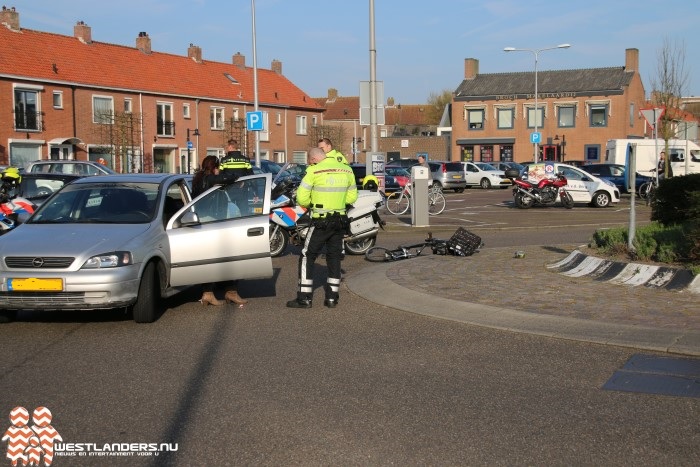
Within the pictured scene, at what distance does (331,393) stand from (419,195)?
13.6 meters

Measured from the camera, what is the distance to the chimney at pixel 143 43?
2256 inches

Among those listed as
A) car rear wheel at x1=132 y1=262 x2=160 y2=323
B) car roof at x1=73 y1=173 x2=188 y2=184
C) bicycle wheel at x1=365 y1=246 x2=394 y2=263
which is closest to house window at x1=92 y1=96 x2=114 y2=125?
bicycle wheel at x1=365 y1=246 x2=394 y2=263

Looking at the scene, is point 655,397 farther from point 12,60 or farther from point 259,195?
point 12,60

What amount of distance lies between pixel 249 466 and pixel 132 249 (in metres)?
4.41

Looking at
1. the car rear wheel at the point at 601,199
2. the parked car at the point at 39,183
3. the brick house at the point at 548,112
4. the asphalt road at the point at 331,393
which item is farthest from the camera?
the brick house at the point at 548,112

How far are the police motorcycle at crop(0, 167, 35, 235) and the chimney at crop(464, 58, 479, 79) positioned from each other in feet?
200

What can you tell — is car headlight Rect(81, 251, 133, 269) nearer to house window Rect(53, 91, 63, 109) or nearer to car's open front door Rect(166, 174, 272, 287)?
car's open front door Rect(166, 174, 272, 287)

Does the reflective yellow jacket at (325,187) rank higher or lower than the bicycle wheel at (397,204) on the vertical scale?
higher

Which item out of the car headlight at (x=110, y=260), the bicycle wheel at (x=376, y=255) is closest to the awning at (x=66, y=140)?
the bicycle wheel at (x=376, y=255)

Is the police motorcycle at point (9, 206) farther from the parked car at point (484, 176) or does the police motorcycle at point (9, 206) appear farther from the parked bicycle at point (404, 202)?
the parked car at point (484, 176)

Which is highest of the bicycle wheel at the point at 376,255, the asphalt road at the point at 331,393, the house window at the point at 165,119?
the house window at the point at 165,119

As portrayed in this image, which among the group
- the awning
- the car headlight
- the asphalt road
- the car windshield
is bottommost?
the asphalt road

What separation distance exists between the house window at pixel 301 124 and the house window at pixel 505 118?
54.0ft

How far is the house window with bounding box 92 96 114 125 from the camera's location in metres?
48.7
